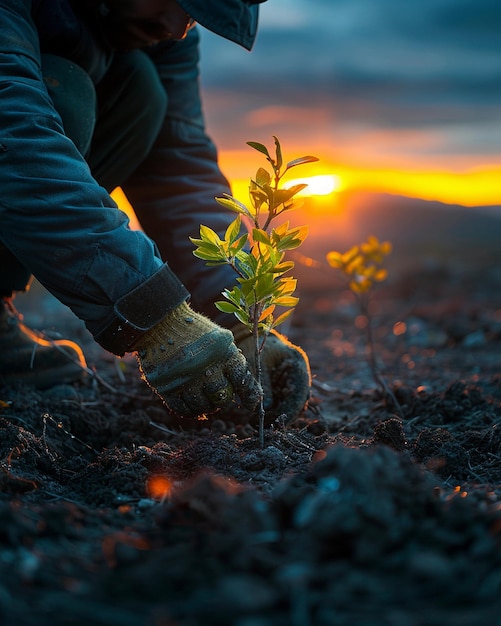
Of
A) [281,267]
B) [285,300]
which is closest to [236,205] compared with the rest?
[281,267]

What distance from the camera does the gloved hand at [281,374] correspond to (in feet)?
9.10

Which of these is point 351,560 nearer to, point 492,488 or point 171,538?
point 171,538

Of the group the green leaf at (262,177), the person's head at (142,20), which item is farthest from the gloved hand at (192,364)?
the person's head at (142,20)

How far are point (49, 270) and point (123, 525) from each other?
38.8 inches

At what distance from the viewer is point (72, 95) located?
2967 mm

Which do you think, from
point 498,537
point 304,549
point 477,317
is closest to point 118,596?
point 304,549

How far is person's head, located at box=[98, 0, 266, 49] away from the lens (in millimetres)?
2652

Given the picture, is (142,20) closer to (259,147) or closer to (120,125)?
(120,125)

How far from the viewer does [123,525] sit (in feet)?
5.21

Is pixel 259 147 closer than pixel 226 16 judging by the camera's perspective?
Yes

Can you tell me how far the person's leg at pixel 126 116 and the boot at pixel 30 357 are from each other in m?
0.87

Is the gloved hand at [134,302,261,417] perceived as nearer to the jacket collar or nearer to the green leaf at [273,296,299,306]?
the green leaf at [273,296,299,306]

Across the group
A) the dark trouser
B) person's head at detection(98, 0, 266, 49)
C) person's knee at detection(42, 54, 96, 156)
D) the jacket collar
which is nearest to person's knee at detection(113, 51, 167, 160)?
the dark trouser

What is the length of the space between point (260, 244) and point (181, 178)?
58.6 inches
